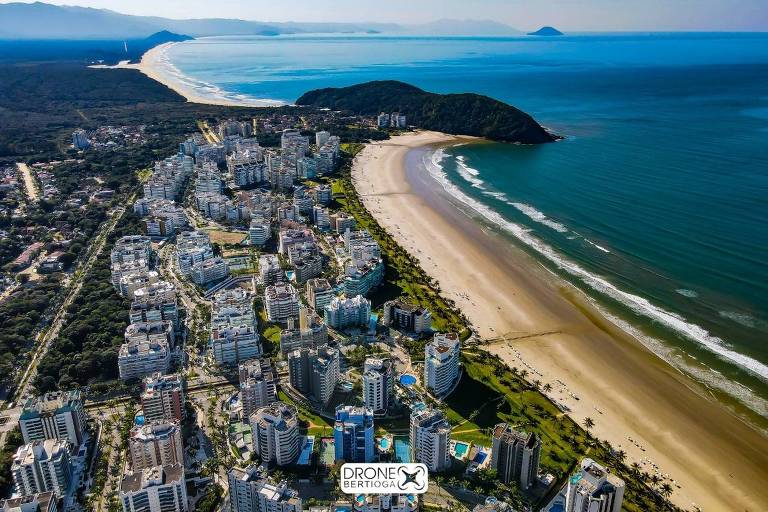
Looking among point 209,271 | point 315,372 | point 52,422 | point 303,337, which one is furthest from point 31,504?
point 209,271

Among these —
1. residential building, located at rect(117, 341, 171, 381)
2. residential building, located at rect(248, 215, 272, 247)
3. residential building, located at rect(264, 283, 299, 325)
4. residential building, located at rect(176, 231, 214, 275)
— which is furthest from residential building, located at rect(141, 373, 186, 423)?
residential building, located at rect(248, 215, 272, 247)

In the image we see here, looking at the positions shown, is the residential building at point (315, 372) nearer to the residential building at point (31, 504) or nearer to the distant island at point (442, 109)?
the residential building at point (31, 504)

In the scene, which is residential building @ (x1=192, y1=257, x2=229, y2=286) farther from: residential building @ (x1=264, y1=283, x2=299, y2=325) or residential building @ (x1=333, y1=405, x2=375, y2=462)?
→ residential building @ (x1=333, y1=405, x2=375, y2=462)

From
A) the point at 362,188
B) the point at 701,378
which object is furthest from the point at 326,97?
the point at 701,378

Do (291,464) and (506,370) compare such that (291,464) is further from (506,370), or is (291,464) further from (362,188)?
(362,188)

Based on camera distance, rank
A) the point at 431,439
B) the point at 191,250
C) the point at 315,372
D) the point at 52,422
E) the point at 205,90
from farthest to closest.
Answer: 1. the point at 205,90
2. the point at 191,250
3. the point at 315,372
4. the point at 52,422
5. the point at 431,439

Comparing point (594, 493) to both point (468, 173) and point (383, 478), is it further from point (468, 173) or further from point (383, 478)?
point (468, 173)

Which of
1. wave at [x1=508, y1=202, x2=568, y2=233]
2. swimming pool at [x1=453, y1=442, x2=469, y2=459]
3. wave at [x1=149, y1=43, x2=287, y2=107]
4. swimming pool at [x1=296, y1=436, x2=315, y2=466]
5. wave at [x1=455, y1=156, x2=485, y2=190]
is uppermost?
wave at [x1=149, y1=43, x2=287, y2=107]
